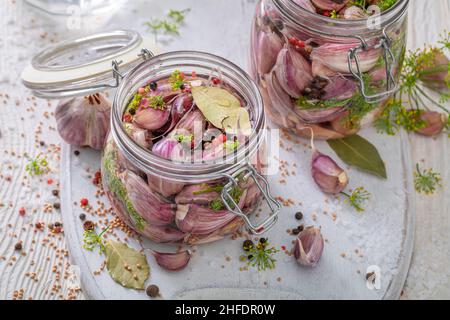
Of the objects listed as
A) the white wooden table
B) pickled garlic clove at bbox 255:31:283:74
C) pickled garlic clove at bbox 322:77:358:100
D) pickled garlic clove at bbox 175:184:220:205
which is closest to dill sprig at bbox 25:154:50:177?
the white wooden table

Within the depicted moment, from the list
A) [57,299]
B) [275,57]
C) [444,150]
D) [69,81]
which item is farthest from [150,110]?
[444,150]

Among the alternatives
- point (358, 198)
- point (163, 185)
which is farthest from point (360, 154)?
point (163, 185)

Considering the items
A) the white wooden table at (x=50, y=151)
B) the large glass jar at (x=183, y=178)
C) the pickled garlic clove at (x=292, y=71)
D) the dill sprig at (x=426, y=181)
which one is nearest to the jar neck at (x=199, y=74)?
the large glass jar at (x=183, y=178)

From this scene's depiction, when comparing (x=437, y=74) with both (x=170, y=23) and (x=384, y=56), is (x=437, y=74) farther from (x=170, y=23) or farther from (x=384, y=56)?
(x=170, y=23)

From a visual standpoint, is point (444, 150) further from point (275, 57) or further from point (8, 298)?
point (8, 298)

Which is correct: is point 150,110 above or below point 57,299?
above

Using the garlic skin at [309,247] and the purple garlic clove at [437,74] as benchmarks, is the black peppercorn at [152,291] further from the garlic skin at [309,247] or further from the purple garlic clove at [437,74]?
the purple garlic clove at [437,74]

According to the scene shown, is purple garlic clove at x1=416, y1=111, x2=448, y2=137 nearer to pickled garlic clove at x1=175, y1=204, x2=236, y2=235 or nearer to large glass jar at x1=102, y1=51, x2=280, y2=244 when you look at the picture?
large glass jar at x1=102, y1=51, x2=280, y2=244
